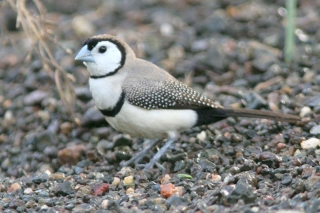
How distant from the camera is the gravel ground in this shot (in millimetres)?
5648

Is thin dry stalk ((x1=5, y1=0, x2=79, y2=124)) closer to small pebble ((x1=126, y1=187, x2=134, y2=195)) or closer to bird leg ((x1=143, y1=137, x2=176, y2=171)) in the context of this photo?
bird leg ((x1=143, y1=137, x2=176, y2=171))

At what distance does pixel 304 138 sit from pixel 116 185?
1.88 metres

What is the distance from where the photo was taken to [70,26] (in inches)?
441

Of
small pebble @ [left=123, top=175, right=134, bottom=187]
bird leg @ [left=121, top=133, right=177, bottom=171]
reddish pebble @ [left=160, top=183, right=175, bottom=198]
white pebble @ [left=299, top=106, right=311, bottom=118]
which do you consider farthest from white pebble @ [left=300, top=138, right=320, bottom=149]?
small pebble @ [left=123, top=175, right=134, bottom=187]

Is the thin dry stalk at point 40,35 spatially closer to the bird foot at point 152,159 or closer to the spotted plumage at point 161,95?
the spotted plumage at point 161,95

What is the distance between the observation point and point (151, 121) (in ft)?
22.2

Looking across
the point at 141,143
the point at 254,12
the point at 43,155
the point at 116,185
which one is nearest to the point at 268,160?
the point at 116,185

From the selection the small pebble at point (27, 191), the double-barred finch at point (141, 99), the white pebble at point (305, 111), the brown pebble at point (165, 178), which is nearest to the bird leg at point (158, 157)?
the double-barred finch at point (141, 99)

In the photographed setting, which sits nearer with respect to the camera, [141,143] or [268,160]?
[268,160]

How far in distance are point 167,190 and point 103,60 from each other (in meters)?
1.81

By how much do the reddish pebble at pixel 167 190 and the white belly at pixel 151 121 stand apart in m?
1.06

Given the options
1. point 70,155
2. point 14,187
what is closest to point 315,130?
point 70,155

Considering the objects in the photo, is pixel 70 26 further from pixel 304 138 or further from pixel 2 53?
pixel 304 138

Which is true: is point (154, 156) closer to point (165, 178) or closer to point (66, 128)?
point (165, 178)
